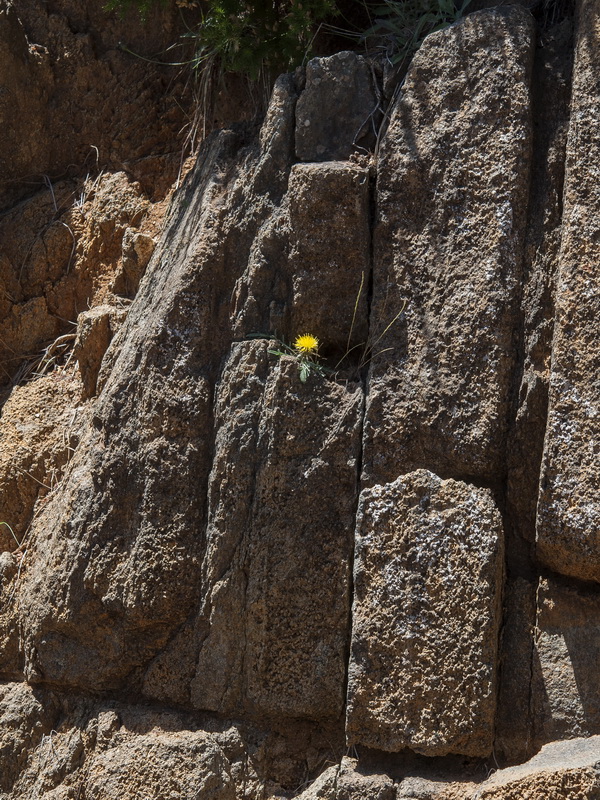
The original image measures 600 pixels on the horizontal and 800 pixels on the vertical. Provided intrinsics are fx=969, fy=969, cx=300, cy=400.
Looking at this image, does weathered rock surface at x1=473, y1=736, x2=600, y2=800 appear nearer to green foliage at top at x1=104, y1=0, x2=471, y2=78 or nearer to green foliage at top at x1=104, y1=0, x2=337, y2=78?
green foliage at top at x1=104, y1=0, x2=471, y2=78

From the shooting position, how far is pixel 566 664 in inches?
95.2

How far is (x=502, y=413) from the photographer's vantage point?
2.55 meters

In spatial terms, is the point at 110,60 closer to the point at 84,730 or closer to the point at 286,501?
the point at 286,501

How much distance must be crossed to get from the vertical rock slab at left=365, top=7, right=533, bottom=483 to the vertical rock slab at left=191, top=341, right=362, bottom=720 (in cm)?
14

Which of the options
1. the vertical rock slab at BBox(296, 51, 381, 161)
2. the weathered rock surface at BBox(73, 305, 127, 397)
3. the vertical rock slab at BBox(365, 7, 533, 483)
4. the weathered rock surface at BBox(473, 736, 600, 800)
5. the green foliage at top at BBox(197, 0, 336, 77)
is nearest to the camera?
the weathered rock surface at BBox(473, 736, 600, 800)

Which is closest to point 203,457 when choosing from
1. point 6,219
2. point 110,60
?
point 6,219

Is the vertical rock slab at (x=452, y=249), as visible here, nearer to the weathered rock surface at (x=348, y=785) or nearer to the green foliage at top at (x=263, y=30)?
the green foliage at top at (x=263, y=30)

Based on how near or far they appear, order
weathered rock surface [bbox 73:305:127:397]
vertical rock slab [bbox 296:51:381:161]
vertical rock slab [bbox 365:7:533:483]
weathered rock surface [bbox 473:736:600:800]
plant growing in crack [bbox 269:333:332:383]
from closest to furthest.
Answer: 1. weathered rock surface [bbox 473:736:600:800]
2. vertical rock slab [bbox 365:7:533:483]
3. plant growing in crack [bbox 269:333:332:383]
4. vertical rock slab [bbox 296:51:381:161]
5. weathered rock surface [bbox 73:305:127:397]

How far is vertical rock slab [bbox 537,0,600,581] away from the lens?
7.91ft

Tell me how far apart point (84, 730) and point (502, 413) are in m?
1.53

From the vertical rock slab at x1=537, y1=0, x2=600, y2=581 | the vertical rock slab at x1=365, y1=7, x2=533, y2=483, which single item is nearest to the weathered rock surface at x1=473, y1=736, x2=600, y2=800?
the vertical rock slab at x1=537, y1=0, x2=600, y2=581

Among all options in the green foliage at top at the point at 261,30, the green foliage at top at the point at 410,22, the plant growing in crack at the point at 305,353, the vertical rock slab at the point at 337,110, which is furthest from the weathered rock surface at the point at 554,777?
the green foliage at top at the point at 261,30

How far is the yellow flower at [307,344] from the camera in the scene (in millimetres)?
2770

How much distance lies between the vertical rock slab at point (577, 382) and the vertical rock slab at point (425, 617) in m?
0.16
